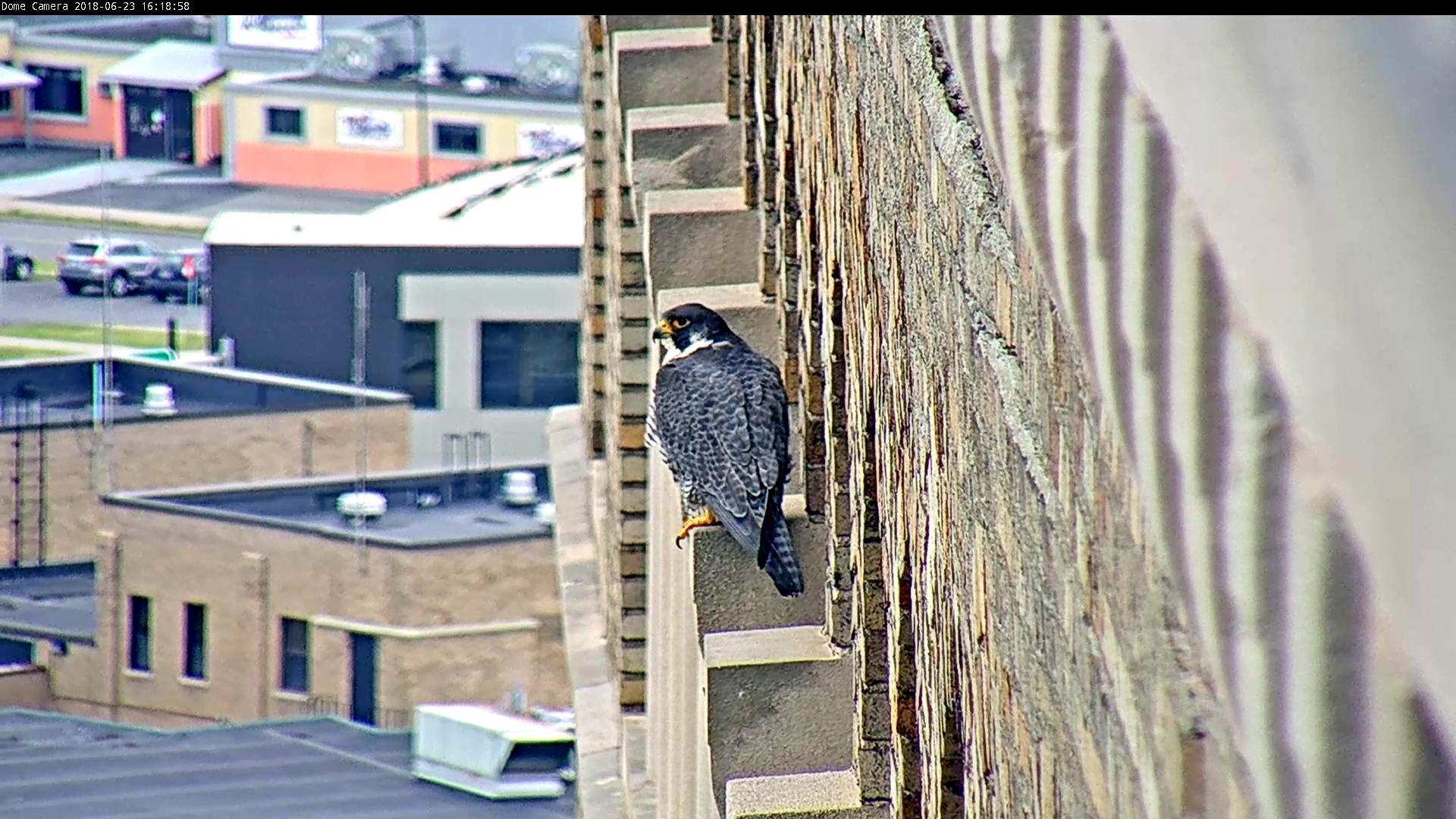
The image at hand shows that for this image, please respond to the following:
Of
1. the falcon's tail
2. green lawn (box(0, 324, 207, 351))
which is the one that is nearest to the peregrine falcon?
the falcon's tail

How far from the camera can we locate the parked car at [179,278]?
4566cm

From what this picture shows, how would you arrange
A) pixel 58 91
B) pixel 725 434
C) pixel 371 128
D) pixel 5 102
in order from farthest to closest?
pixel 5 102, pixel 58 91, pixel 371 128, pixel 725 434

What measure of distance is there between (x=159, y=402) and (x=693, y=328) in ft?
92.8

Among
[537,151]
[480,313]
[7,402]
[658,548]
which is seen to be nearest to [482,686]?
[480,313]

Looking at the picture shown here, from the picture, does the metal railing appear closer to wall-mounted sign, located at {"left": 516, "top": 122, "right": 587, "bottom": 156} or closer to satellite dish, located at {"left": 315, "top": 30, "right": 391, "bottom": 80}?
wall-mounted sign, located at {"left": 516, "top": 122, "right": 587, "bottom": 156}

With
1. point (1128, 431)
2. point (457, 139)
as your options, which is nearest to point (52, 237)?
point (457, 139)

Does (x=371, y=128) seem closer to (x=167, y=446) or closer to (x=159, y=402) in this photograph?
(x=159, y=402)

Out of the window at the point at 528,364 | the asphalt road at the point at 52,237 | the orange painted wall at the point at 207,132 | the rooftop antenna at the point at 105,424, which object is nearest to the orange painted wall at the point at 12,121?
the orange painted wall at the point at 207,132

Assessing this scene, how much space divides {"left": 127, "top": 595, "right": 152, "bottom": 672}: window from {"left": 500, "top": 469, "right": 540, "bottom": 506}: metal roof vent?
12.7 feet

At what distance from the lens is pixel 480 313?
34.9 meters

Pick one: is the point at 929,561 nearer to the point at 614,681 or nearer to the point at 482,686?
the point at 614,681

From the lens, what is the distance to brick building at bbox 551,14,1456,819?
3.46 feet

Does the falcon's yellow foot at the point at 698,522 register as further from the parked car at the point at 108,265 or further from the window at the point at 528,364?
the parked car at the point at 108,265

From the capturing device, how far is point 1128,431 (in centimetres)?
145
